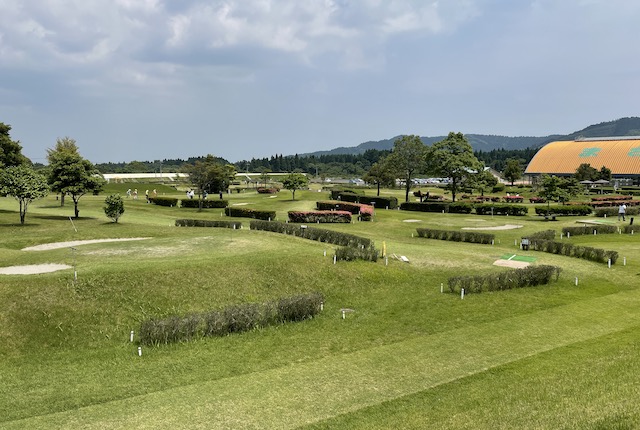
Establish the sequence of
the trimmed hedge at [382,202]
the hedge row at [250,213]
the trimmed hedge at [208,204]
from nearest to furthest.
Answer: the hedge row at [250,213]
the trimmed hedge at [208,204]
the trimmed hedge at [382,202]

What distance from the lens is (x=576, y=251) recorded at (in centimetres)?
3788

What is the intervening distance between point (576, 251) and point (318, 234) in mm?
21116

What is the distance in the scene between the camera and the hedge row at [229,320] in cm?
2081

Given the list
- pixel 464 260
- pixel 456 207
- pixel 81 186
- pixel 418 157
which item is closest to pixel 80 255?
pixel 81 186

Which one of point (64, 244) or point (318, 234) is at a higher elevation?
point (64, 244)

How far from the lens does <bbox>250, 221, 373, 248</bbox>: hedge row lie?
3816cm

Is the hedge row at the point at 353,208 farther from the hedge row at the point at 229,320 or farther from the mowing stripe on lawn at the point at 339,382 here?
the mowing stripe on lawn at the point at 339,382

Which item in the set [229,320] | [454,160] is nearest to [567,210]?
[454,160]

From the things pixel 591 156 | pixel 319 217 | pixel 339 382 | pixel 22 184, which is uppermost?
pixel 591 156

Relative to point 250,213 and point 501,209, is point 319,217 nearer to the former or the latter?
point 250,213

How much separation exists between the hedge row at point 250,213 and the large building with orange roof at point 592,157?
13619cm

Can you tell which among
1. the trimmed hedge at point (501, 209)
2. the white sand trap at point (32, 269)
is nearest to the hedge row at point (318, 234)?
the white sand trap at point (32, 269)

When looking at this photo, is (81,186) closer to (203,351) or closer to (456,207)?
(203,351)

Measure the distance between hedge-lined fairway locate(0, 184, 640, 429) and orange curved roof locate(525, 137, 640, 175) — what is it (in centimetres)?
13884
